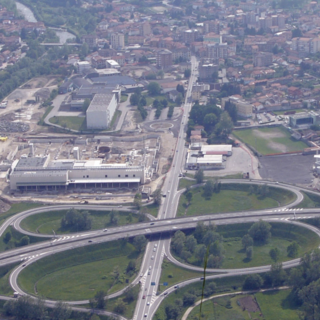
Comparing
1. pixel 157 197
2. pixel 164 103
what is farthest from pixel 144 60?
pixel 157 197

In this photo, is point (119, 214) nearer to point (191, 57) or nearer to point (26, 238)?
point (26, 238)

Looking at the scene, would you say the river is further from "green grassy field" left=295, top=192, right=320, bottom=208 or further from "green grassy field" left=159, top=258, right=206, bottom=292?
"green grassy field" left=159, top=258, right=206, bottom=292

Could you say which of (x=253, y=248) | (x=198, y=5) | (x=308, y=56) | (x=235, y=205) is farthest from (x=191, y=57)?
(x=253, y=248)

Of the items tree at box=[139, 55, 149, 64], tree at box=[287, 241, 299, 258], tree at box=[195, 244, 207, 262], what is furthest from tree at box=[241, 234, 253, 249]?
tree at box=[139, 55, 149, 64]

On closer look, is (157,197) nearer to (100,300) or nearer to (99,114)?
(100,300)

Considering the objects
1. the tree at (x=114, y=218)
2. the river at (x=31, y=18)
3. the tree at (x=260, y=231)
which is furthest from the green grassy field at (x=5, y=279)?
the river at (x=31, y=18)

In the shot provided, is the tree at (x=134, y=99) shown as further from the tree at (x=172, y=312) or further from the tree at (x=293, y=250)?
the tree at (x=172, y=312)
